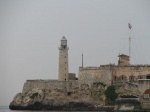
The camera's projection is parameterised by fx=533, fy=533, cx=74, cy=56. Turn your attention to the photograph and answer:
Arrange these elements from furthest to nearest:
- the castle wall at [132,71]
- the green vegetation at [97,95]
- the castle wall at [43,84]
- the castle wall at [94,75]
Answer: the castle wall at [43,84], the castle wall at [94,75], the castle wall at [132,71], the green vegetation at [97,95]

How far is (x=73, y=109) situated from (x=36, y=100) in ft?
19.9

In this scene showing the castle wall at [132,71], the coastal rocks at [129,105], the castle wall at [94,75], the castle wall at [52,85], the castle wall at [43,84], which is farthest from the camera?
the castle wall at [43,84]

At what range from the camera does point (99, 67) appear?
75.2 metres

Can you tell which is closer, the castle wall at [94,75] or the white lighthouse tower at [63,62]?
the castle wall at [94,75]

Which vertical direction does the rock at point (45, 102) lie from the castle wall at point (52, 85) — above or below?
below

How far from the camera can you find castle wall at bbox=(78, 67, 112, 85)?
74312mm

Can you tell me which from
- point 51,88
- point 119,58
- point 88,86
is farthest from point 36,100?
point 119,58

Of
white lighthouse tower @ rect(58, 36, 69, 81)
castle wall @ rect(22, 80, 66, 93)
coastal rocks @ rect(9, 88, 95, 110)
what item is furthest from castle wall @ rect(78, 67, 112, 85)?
coastal rocks @ rect(9, 88, 95, 110)

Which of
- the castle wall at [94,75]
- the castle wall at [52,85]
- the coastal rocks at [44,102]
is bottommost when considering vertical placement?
the coastal rocks at [44,102]

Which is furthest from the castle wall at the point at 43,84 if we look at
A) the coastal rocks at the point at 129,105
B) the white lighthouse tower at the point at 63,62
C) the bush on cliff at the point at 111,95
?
the coastal rocks at the point at 129,105

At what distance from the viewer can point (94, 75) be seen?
2963 inches

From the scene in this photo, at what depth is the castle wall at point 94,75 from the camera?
74.3 m

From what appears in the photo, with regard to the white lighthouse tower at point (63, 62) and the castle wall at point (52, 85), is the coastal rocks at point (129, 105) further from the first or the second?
the white lighthouse tower at point (63, 62)

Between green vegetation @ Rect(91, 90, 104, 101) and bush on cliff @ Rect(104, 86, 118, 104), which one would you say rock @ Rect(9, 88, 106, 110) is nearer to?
green vegetation @ Rect(91, 90, 104, 101)
